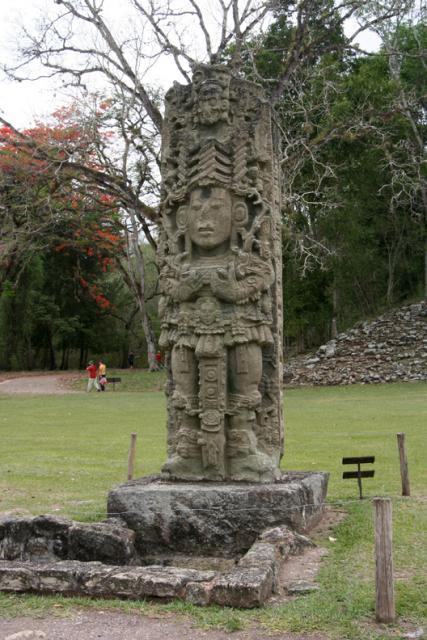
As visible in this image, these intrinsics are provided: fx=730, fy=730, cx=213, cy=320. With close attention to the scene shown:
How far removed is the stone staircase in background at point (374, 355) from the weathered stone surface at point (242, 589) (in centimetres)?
1998

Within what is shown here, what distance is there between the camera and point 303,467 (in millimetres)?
9883

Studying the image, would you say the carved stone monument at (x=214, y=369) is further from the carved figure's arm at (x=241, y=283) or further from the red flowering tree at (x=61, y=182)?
the red flowering tree at (x=61, y=182)

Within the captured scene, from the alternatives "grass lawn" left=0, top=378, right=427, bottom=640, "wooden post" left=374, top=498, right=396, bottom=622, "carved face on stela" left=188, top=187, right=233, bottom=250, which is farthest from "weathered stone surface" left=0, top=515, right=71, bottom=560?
"carved face on stela" left=188, top=187, right=233, bottom=250

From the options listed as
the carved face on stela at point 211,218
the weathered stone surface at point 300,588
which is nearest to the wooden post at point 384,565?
the weathered stone surface at point 300,588

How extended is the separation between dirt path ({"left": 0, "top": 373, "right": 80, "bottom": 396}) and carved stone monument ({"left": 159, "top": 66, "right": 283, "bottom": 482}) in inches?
764

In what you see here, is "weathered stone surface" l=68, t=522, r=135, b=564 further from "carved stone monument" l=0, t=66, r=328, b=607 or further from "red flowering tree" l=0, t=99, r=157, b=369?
"red flowering tree" l=0, t=99, r=157, b=369

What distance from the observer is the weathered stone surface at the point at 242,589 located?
4.51 meters

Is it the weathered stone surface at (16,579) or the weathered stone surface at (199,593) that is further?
the weathered stone surface at (16,579)

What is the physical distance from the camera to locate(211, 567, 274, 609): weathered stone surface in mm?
4512

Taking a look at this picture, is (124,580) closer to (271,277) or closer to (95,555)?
(95,555)

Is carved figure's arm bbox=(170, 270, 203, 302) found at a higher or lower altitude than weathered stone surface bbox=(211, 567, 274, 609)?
higher

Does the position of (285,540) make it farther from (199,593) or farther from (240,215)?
(240,215)

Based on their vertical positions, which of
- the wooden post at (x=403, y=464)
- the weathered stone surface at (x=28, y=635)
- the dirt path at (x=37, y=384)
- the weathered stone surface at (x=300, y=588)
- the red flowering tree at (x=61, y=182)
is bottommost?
the weathered stone surface at (x=28, y=635)

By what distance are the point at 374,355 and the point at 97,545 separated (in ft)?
67.3
